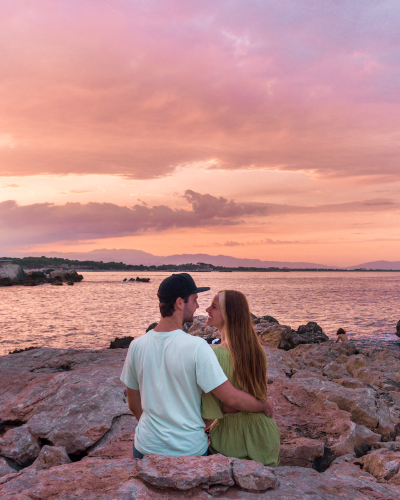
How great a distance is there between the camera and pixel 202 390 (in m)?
3.46

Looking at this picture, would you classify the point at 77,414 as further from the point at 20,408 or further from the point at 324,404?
the point at 324,404

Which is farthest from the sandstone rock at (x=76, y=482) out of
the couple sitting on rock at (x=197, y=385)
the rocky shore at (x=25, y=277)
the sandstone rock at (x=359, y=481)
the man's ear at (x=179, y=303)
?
the rocky shore at (x=25, y=277)

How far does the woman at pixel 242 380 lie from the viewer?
145 inches

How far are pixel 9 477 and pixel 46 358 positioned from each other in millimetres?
7721

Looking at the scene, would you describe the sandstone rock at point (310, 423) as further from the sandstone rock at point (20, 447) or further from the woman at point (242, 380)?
the sandstone rock at point (20, 447)

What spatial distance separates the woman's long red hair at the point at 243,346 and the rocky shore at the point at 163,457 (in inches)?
27.5

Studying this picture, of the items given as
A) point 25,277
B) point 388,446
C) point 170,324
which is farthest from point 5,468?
point 25,277

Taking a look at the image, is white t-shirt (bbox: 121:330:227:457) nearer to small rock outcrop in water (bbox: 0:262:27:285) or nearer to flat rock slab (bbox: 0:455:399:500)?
flat rock slab (bbox: 0:455:399:500)

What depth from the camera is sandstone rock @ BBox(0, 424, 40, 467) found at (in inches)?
214

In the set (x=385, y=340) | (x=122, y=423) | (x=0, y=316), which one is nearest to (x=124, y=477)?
(x=122, y=423)

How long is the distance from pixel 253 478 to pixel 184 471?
1.93 ft

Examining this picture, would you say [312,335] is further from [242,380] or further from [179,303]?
[179,303]

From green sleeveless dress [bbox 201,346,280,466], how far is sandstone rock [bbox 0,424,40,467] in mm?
3303

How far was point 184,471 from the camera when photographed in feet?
9.77
